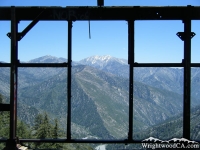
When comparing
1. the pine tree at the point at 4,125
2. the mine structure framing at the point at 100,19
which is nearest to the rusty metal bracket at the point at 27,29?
the mine structure framing at the point at 100,19

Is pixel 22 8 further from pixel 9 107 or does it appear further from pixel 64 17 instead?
pixel 9 107

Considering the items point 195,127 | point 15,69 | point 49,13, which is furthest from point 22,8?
point 195,127

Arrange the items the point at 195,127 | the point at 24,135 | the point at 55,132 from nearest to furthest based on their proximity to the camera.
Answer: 1. the point at 55,132
2. the point at 24,135
3. the point at 195,127

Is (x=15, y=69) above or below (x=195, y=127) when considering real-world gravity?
above

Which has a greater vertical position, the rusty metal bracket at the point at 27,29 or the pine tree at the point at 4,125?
the rusty metal bracket at the point at 27,29

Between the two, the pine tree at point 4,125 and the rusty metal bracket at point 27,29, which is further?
the pine tree at point 4,125

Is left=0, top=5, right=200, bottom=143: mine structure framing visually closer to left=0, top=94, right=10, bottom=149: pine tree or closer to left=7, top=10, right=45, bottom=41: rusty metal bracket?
left=7, top=10, right=45, bottom=41: rusty metal bracket

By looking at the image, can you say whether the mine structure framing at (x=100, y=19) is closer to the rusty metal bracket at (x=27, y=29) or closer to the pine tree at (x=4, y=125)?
the rusty metal bracket at (x=27, y=29)

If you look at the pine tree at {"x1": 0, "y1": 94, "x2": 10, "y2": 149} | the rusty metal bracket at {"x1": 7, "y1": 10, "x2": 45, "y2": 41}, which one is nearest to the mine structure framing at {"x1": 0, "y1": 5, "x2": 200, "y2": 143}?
the rusty metal bracket at {"x1": 7, "y1": 10, "x2": 45, "y2": 41}

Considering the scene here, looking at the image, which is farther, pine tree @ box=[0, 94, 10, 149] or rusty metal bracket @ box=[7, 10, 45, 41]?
pine tree @ box=[0, 94, 10, 149]

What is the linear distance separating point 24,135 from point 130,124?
4720cm

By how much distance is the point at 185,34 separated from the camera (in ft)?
18.3

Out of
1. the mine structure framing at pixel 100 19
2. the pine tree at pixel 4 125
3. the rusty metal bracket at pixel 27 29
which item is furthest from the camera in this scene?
the pine tree at pixel 4 125

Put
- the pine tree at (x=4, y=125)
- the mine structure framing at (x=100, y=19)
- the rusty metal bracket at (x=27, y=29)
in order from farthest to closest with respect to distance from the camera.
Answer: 1. the pine tree at (x=4, y=125)
2. the rusty metal bracket at (x=27, y=29)
3. the mine structure framing at (x=100, y=19)
